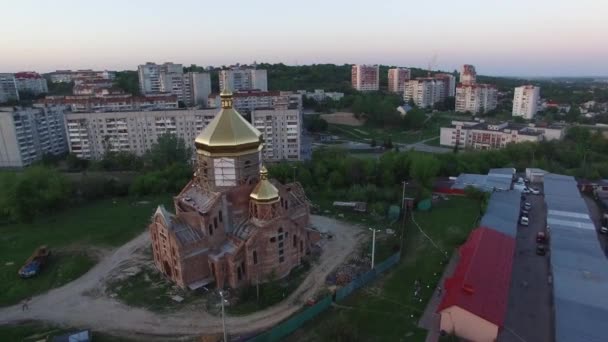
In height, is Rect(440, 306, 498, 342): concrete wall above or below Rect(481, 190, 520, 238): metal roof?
below

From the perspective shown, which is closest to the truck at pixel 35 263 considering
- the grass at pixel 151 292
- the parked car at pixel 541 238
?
the grass at pixel 151 292

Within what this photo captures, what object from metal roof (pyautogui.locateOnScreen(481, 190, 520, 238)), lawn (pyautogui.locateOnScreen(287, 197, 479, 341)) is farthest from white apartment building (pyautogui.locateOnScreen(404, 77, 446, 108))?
lawn (pyautogui.locateOnScreen(287, 197, 479, 341))

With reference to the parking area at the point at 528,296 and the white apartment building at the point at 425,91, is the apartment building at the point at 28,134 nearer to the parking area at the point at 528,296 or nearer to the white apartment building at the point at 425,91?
the parking area at the point at 528,296

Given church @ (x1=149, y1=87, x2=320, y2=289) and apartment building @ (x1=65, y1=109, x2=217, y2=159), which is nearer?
church @ (x1=149, y1=87, x2=320, y2=289)

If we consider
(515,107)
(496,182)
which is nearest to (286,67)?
(515,107)

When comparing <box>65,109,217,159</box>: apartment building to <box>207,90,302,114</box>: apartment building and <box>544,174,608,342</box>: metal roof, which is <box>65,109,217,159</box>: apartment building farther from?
<box>544,174,608,342</box>: metal roof

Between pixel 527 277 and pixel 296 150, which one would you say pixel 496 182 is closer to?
pixel 527 277

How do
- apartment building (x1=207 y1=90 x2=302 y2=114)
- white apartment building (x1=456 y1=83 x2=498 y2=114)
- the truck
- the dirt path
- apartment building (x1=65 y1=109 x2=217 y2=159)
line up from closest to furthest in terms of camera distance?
1. the dirt path
2. the truck
3. apartment building (x1=65 y1=109 x2=217 y2=159)
4. apartment building (x1=207 y1=90 x2=302 y2=114)
5. white apartment building (x1=456 y1=83 x2=498 y2=114)

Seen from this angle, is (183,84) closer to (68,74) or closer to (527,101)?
(68,74)
